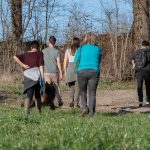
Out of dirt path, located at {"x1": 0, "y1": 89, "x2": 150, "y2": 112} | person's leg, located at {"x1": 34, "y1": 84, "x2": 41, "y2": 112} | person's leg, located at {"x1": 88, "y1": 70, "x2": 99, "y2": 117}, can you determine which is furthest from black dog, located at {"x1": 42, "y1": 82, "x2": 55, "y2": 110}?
person's leg, located at {"x1": 88, "y1": 70, "x2": 99, "y2": 117}

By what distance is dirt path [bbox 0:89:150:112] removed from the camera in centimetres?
1536

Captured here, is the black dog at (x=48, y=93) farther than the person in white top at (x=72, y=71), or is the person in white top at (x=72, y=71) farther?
the person in white top at (x=72, y=71)

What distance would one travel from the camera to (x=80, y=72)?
1123 centimetres

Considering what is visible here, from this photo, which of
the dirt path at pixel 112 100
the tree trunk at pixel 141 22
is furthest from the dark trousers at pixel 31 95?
the tree trunk at pixel 141 22

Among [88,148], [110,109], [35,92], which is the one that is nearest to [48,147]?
[88,148]

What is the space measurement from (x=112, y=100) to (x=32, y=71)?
6804mm

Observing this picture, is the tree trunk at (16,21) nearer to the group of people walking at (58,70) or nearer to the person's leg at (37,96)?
the group of people walking at (58,70)

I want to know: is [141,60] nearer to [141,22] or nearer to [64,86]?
[64,86]

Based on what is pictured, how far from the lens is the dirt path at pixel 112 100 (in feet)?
50.4

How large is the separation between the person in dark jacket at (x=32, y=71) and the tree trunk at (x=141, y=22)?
12579 millimetres

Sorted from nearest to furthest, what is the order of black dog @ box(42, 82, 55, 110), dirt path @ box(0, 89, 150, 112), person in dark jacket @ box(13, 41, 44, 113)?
person in dark jacket @ box(13, 41, 44, 113) < black dog @ box(42, 82, 55, 110) < dirt path @ box(0, 89, 150, 112)

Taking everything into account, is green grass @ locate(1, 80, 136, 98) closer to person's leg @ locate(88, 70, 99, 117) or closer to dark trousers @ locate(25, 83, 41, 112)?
dark trousers @ locate(25, 83, 41, 112)

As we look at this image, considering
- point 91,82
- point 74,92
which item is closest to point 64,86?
point 74,92

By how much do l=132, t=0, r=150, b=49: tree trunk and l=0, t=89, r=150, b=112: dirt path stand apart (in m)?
3.79
